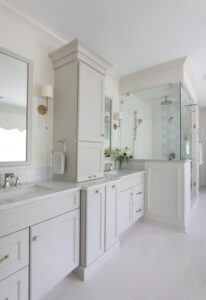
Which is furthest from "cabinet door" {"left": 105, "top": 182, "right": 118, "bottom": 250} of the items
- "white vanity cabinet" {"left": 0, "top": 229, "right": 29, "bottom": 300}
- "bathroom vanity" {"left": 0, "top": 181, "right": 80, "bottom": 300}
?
"white vanity cabinet" {"left": 0, "top": 229, "right": 29, "bottom": 300}

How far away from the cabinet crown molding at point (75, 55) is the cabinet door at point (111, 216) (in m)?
1.44

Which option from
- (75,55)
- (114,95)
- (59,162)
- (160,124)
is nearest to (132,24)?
(75,55)

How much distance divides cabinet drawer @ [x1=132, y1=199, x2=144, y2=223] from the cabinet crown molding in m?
2.04

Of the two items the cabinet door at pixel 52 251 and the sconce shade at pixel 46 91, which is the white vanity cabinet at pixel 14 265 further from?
the sconce shade at pixel 46 91

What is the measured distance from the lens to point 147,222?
9.84ft

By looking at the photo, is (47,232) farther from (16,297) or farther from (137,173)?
(137,173)

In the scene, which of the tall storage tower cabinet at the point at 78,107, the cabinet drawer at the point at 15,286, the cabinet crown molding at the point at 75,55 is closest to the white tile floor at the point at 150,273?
the cabinet drawer at the point at 15,286

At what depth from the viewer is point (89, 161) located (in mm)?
2061

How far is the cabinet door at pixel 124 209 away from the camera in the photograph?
2.26m

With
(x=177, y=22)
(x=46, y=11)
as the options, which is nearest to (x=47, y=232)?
(x=46, y=11)

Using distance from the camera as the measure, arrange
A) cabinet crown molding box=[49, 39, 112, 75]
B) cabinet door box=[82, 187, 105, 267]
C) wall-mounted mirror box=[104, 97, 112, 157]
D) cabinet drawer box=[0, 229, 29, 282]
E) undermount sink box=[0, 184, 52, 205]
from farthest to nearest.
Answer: wall-mounted mirror box=[104, 97, 112, 157]
cabinet crown molding box=[49, 39, 112, 75]
cabinet door box=[82, 187, 105, 267]
undermount sink box=[0, 184, 52, 205]
cabinet drawer box=[0, 229, 29, 282]

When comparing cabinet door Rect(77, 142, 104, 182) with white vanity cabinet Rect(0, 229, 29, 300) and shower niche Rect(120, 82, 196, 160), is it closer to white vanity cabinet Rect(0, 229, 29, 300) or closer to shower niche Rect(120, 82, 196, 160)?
white vanity cabinet Rect(0, 229, 29, 300)

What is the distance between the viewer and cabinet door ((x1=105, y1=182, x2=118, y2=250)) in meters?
1.96

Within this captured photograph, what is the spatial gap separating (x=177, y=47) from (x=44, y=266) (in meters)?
2.89
